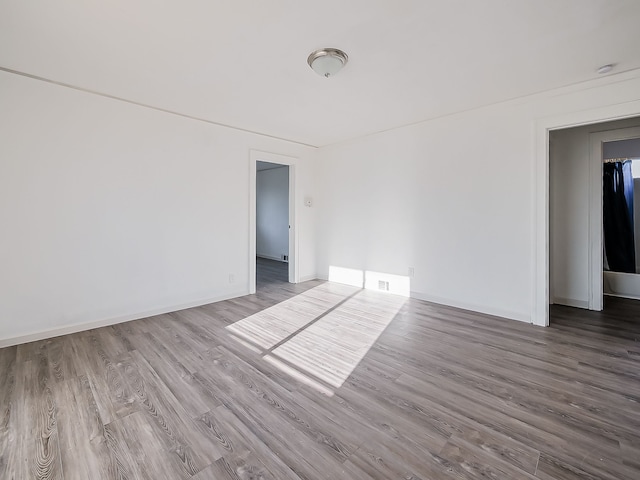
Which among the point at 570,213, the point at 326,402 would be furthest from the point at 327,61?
the point at 570,213

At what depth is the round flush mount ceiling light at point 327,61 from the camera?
2.38 meters

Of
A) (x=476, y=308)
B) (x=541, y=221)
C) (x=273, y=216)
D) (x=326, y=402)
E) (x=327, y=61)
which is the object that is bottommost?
(x=326, y=402)

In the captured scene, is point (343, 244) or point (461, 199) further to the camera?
point (343, 244)

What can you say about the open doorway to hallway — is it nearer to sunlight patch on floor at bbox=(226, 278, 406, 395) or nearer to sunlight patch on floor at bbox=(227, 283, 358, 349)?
sunlight patch on floor at bbox=(227, 283, 358, 349)

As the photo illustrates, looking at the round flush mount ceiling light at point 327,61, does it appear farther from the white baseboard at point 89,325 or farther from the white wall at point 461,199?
the white baseboard at point 89,325

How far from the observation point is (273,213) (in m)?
8.10

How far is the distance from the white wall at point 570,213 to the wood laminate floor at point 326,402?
0.73 metres

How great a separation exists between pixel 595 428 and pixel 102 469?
2750 mm

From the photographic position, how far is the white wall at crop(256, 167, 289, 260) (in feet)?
25.4

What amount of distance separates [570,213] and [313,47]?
13.3 ft

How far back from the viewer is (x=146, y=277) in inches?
144

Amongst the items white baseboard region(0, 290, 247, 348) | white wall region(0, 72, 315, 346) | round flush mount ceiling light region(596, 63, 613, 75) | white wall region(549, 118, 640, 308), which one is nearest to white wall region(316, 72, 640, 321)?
round flush mount ceiling light region(596, 63, 613, 75)

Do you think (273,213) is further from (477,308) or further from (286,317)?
(477,308)

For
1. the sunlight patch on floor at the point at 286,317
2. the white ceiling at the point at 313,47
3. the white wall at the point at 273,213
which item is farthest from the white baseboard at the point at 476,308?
the white wall at the point at 273,213
